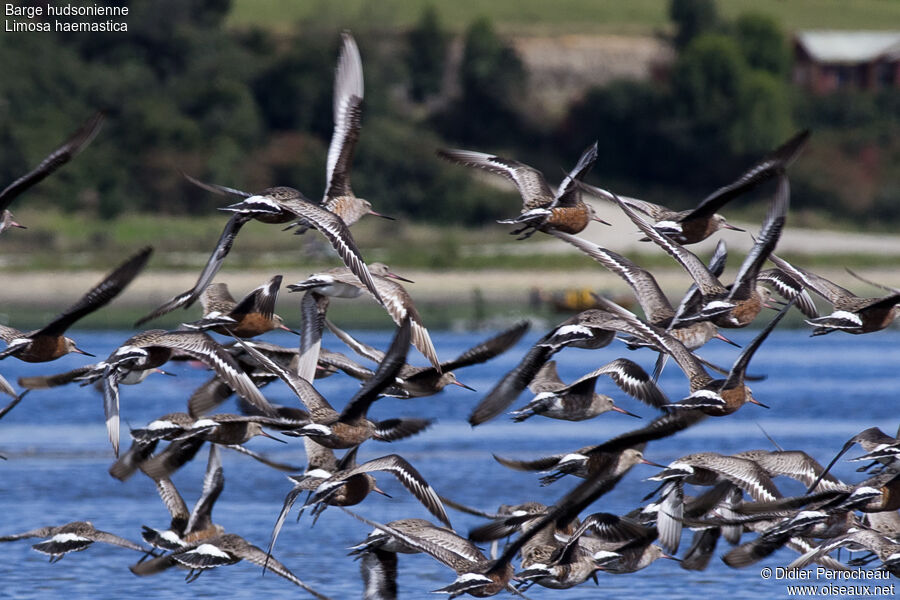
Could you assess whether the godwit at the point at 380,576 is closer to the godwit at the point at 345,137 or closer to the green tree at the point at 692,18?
the godwit at the point at 345,137

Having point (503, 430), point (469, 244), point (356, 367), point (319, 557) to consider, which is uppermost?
point (356, 367)

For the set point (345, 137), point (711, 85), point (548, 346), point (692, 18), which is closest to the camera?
point (548, 346)

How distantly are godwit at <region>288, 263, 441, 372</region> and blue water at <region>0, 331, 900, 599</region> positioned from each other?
2.07 meters

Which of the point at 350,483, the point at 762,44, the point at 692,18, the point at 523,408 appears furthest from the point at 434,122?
the point at 350,483

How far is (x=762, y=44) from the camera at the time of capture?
290 ft

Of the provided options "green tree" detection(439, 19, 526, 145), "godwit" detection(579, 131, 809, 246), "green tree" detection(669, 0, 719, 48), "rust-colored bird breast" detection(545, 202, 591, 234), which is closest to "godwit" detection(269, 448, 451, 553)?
"rust-colored bird breast" detection(545, 202, 591, 234)

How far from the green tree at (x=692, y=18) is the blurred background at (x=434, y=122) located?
0.16 meters

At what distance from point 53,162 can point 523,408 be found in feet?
13.7

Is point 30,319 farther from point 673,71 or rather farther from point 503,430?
point 673,71

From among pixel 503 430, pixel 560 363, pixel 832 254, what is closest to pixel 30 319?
pixel 560 363

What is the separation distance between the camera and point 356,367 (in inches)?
548

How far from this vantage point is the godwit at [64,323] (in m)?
12.5

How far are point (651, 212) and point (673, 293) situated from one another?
38640 mm

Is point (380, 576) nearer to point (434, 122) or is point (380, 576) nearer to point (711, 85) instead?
point (711, 85)
